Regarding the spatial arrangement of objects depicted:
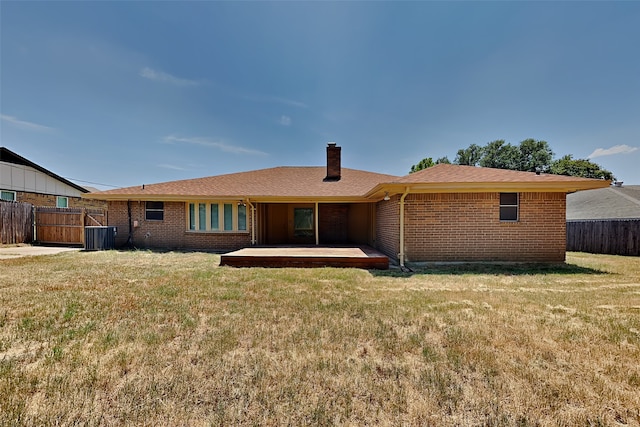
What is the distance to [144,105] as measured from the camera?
1396cm

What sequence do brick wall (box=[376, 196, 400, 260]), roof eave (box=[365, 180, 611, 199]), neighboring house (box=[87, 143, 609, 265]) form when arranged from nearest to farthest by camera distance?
1. roof eave (box=[365, 180, 611, 199])
2. neighboring house (box=[87, 143, 609, 265])
3. brick wall (box=[376, 196, 400, 260])

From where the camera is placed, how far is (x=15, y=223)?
13648 mm

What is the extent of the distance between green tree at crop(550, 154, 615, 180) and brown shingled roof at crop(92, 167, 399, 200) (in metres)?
42.7

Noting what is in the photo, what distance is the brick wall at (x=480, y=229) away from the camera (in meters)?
8.18

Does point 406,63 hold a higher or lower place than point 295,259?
higher

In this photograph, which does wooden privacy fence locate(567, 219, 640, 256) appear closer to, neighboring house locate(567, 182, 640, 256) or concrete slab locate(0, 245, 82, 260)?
neighboring house locate(567, 182, 640, 256)

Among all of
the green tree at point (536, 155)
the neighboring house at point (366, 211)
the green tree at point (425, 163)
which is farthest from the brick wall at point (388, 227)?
the green tree at point (536, 155)

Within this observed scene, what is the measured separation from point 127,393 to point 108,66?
14179 millimetres

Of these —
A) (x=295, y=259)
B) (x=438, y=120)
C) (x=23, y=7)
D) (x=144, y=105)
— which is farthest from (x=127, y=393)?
(x=438, y=120)

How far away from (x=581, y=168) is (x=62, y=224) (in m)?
59.3

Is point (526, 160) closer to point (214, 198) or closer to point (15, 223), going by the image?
point (214, 198)

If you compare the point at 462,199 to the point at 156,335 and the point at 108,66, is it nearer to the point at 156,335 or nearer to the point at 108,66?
the point at 156,335

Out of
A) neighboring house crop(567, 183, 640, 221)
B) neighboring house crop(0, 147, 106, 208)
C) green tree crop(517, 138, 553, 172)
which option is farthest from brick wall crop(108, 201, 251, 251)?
green tree crop(517, 138, 553, 172)

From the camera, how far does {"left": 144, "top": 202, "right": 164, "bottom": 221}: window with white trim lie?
12008 millimetres
